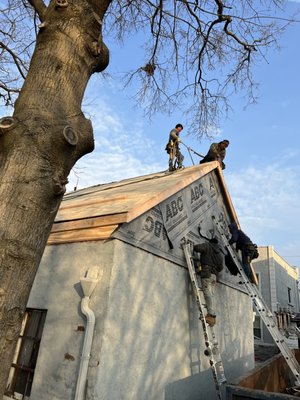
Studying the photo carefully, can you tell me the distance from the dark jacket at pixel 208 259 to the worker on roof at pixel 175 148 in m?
5.02

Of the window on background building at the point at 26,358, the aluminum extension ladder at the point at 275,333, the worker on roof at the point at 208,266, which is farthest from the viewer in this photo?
the worker on roof at the point at 208,266

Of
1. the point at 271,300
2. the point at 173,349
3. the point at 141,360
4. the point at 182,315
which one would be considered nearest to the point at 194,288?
the point at 182,315

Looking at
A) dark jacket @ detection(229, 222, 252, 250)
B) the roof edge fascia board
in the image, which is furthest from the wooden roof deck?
dark jacket @ detection(229, 222, 252, 250)

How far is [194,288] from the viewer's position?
6.54 meters

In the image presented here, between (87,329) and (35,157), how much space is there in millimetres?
3291

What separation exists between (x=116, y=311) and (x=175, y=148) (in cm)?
830

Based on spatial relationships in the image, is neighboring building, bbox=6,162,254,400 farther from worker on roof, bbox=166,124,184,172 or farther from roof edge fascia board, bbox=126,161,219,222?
worker on roof, bbox=166,124,184,172

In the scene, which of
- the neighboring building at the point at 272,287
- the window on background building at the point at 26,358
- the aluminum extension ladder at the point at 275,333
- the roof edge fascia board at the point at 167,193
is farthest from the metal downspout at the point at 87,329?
the neighboring building at the point at 272,287

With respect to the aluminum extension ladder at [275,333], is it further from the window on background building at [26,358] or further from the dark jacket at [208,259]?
the window on background building at [26,358]

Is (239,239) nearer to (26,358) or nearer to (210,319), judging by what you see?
(210,319)

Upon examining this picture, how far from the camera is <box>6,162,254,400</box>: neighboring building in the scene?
15.8ft

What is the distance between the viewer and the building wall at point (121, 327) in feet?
15.8

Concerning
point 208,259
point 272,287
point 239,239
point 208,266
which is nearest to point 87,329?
point 208,266

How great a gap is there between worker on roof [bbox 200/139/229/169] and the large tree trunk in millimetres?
8660
